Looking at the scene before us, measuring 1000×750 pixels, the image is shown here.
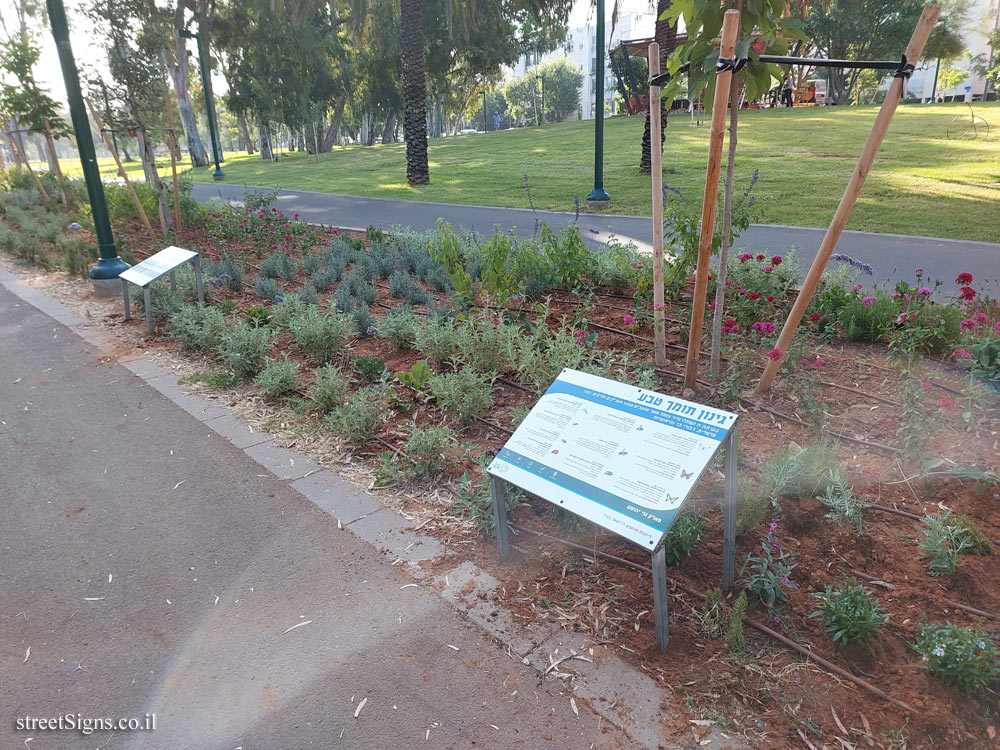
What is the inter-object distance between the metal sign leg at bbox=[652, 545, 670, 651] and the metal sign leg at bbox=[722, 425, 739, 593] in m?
0.34

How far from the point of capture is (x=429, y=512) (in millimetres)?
3406

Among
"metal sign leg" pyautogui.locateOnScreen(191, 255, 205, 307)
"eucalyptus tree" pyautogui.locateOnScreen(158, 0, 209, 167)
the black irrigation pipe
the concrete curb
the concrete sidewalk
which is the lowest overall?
the concrete sidewalk

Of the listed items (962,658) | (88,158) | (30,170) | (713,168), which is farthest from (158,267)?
(30,170)

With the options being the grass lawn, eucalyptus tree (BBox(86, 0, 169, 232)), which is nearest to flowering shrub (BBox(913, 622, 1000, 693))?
the grass lawn

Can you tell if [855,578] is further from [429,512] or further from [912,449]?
[429,512]

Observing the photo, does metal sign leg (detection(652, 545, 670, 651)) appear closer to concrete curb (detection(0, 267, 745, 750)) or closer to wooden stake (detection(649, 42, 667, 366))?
concrete curb (detection(0, 267, 745, 750))

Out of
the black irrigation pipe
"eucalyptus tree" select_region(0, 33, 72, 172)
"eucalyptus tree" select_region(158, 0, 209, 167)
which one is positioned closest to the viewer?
the black irrigation pipe

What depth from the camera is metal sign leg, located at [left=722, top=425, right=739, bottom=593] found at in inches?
94.4

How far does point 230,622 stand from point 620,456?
175 cm

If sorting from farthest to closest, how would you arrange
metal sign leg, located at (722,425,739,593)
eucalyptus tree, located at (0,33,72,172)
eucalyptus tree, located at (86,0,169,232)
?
1. eucalyptus tree, located at (0,33,72,172)
2. eucalyptus tree, located at (86,0,169,232)
3. metal sign leg, located at (722,425,739,593)

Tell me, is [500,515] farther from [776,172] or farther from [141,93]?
[776,172]

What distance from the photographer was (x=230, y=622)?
2.72 m

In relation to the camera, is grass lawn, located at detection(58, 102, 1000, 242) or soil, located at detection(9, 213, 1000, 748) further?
grass lawn, located at detection(58, 102, 1000, 242)

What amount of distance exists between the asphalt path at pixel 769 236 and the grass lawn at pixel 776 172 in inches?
22.6
